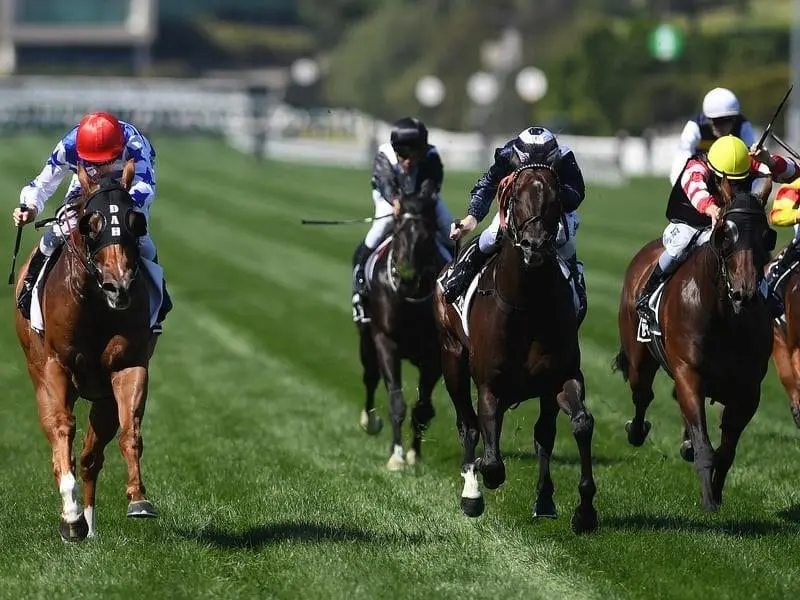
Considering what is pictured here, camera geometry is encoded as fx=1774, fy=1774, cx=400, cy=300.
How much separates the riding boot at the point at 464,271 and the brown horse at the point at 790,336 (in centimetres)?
306

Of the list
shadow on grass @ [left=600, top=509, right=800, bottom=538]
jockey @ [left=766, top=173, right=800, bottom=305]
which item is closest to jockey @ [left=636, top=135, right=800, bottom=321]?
jockey @ [left=766, top=173, right=800, bottom=305]

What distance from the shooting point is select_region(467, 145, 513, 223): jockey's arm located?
34.2 feet

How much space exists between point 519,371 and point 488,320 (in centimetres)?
35

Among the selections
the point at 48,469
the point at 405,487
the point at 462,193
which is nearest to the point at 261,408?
the point at 48,469

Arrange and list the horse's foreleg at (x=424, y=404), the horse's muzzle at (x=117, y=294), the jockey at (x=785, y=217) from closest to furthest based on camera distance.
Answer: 1. the horse's muzzle at (x=117, y=294)
2. the jockey at (x=785, y=217)
3. the horse's foreleg at (x=424, y=404)

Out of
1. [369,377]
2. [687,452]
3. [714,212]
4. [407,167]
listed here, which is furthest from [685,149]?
[369,377]

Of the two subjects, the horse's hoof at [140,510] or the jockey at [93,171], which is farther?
the jockey at [93,171]

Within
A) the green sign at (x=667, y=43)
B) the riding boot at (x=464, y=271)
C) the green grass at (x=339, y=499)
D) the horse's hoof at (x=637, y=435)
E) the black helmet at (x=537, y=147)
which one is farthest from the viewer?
the green sign at (x=667, y=43)

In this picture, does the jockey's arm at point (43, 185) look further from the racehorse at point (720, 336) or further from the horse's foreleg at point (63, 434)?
the racehorse at point (720, 336)

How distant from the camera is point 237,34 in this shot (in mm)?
116875

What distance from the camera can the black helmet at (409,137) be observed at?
13391 mm

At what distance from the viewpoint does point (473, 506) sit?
33.6 feet

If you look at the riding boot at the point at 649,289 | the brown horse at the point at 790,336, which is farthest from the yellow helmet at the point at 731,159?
the brown horse at the point at 790,336

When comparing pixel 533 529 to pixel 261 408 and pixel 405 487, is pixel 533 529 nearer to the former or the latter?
pixel 405 487
